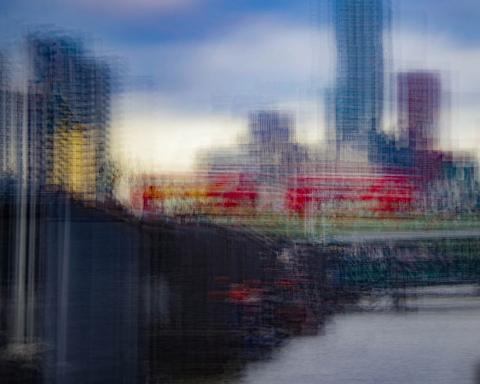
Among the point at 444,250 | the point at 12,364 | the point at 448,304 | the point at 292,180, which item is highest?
the point at 292,180

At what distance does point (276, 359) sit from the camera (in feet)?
4.84

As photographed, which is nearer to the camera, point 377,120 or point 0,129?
point 377,120

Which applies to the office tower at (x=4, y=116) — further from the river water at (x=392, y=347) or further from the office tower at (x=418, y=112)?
the office tower at (x=418, y=112)

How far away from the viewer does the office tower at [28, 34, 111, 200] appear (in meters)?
1.42

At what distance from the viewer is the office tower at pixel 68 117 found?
4.67 ft

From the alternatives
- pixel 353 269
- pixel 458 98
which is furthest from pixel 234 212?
pixel 458 98

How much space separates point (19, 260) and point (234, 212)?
46 centimetres

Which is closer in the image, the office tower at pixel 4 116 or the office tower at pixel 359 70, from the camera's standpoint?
the office tower at pixel 359 70

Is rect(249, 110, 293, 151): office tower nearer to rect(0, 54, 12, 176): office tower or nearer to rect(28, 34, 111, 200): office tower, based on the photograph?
rect(28, 34, 111, 200): office tower

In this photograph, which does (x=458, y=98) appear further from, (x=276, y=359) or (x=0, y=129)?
(x=0, y=129)

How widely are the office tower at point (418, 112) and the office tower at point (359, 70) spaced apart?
0.16 feet

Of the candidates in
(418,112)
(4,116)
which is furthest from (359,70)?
(4,116)

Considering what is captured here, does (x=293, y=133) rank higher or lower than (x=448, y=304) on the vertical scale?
higher

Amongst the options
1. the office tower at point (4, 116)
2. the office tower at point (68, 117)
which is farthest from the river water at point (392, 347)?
the office tower at point (4, 116)
